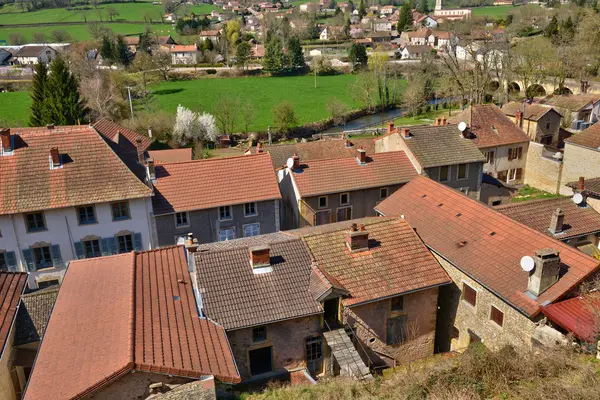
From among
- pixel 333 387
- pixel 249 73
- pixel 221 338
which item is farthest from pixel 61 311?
pixel 249 73

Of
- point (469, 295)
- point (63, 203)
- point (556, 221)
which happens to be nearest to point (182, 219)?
point (63, 203)

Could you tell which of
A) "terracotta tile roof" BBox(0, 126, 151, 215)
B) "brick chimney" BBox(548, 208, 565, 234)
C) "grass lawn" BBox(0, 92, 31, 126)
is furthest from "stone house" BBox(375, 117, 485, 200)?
"grass lawn" BBox(0, 92, 31, 126)

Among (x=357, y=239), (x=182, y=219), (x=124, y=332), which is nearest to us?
(x=124, y=332)

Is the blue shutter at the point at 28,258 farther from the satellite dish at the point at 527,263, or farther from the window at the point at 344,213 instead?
the satellite dish at the point at 527,263

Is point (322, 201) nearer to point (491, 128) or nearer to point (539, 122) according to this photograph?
point (491, 128)

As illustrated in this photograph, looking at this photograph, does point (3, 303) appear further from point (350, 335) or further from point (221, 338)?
point (350, 335)

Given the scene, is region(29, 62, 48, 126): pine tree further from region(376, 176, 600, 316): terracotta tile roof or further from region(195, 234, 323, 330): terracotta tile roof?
region(376, 176, 600, 316): terracotta tile roof
